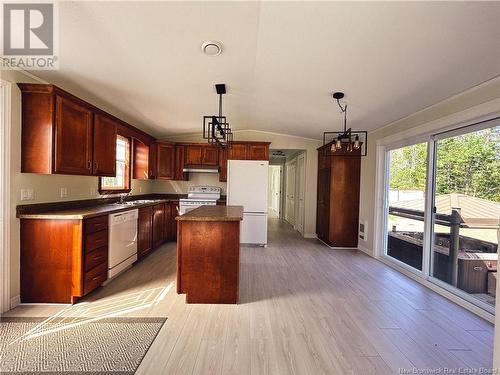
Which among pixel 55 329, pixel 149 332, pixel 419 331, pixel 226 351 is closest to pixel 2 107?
pixel 55 329

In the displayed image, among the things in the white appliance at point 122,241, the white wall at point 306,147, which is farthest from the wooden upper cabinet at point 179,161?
the white appliance at point 122,241

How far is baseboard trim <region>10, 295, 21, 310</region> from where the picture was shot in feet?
7.84

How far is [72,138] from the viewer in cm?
271

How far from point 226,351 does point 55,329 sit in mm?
1513

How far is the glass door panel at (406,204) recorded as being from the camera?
347 cm

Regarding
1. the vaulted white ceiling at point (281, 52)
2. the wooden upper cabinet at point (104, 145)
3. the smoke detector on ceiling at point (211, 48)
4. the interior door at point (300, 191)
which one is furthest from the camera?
the interior door at point (300, 191)

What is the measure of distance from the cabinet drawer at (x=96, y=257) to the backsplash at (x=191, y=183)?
2.96 metres

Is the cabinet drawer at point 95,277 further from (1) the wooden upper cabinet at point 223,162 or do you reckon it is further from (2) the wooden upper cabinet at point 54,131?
(1) the wooden upper cabinet at point 223,162

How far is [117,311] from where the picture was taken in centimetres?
242

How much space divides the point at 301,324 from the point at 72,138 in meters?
3.05

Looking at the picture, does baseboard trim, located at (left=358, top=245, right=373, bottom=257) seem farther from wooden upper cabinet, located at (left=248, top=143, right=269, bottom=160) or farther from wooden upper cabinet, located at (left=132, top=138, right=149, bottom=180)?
wooden upper cabinet, located at (left=132, top=138, right=149, bottom=180)

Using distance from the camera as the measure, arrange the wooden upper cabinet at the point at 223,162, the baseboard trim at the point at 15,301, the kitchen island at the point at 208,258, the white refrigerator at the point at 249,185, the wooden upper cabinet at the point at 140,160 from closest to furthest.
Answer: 1. the baseboard trim at the point at 15,301
2. the kitchen island at the point at 208,258
3. the wooden upper cabinet at the point at 140,160
4. the white refrigerator at the point at 249,185
5. the wooden upper cabinet at the point at 223,162

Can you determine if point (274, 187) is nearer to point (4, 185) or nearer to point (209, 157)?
point (209, 157)

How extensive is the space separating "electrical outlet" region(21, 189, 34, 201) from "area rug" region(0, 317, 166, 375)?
1.11m
